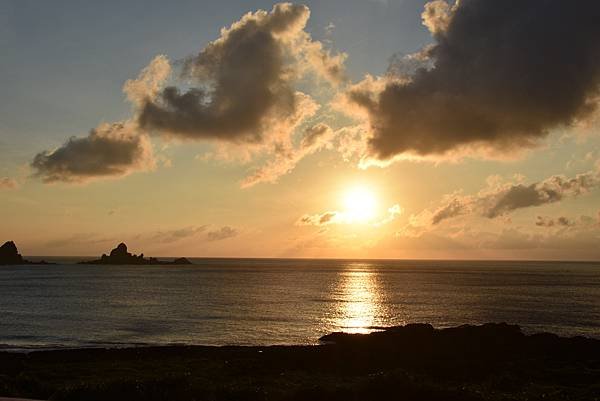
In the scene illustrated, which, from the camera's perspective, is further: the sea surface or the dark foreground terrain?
the sea surface

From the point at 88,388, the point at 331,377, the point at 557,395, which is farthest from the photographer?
the point at 331,377

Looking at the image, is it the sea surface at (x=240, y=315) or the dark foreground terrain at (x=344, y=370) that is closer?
the dark foreground terrain at (x=344, y=370)

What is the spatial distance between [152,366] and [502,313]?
64.9m

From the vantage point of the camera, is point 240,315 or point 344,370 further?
point 240,315

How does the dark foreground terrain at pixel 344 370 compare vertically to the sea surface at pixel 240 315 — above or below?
above

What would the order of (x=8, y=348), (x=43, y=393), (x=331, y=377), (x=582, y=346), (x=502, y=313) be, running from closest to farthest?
1. (x=43, y=393)
2. (x=331, y=377)
3. (x=582, y=346)
4. (x=8, y=348)
5. (x=502, y=313)

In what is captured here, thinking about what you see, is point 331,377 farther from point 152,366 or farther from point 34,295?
point 34,295

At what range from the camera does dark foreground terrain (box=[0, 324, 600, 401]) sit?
77.5ft

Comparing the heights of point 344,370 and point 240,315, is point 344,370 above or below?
above

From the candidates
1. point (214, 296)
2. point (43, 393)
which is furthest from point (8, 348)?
point (214, 296)

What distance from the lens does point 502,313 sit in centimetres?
8438

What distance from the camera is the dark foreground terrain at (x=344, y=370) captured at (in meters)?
23.6

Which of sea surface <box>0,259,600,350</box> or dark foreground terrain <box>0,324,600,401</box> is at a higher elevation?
dark foreground terrain <box>0,324,600,401</box>

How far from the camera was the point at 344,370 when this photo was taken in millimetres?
38812
